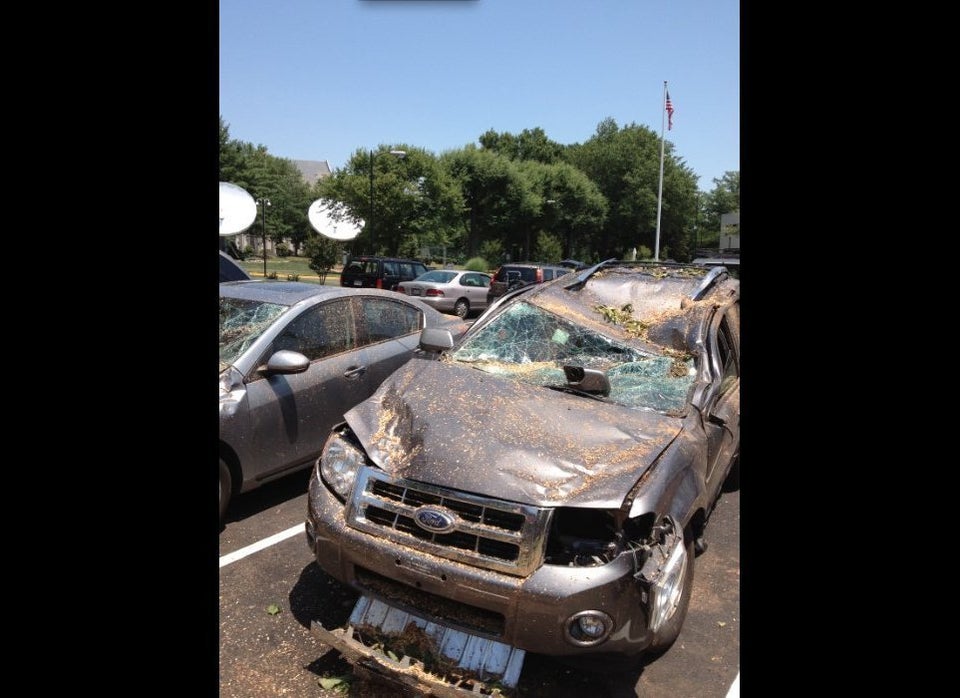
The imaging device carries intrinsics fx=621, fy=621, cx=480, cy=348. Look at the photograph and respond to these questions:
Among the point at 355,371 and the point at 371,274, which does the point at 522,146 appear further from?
the point at 355,371

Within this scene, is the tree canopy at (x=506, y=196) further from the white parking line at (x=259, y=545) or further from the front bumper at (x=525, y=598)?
the front bumper at (x=525, y=598)

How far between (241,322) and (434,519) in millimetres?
2718

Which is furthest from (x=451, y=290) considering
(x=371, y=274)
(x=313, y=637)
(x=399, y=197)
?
(x=399, y=197)

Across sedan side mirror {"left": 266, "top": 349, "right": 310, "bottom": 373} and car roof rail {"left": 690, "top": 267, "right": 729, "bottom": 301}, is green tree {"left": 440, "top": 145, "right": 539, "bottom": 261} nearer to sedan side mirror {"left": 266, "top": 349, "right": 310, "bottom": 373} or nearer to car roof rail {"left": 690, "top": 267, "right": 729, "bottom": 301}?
car roof rail {"left": 690, "top": 267, "right": 729, "bottom": 301}

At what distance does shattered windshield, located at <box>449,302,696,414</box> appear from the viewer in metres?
3.46

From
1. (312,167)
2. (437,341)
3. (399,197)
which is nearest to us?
(437,341)

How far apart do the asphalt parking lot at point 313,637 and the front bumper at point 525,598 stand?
447mm

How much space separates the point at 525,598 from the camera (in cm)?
234

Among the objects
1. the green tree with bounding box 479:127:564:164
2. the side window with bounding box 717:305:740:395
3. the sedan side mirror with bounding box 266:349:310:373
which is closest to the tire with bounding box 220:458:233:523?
the sedan side mirror with bounding box 266:349:310:373

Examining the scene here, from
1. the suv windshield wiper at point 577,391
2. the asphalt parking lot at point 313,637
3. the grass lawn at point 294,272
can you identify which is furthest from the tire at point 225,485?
the grass lawn at point 294,272

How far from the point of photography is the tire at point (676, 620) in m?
2.48

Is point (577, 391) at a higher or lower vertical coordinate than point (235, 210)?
lower
